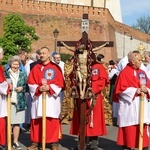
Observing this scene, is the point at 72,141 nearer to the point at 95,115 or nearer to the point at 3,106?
the point at 95,115

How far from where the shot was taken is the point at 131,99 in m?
7.17

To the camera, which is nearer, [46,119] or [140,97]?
[140,97]

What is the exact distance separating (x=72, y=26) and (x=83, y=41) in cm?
3837

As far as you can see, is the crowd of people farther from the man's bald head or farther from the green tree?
the green tree

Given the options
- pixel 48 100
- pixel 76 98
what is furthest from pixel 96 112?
pixel 48 100

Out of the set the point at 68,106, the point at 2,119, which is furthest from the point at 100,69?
the point at 68,106

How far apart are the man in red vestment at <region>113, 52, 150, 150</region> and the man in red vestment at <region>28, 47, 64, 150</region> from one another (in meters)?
1.09

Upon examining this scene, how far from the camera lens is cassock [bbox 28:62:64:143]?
7.66 meters

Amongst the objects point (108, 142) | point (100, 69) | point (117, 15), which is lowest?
point (108, 142)

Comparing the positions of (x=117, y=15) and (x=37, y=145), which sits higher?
(x=117, y=15)

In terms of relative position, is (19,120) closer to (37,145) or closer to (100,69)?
(37,145)

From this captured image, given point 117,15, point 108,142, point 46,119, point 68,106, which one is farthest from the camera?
point 117,15

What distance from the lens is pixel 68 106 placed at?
39.3 ft

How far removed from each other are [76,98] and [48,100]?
1.71ft
